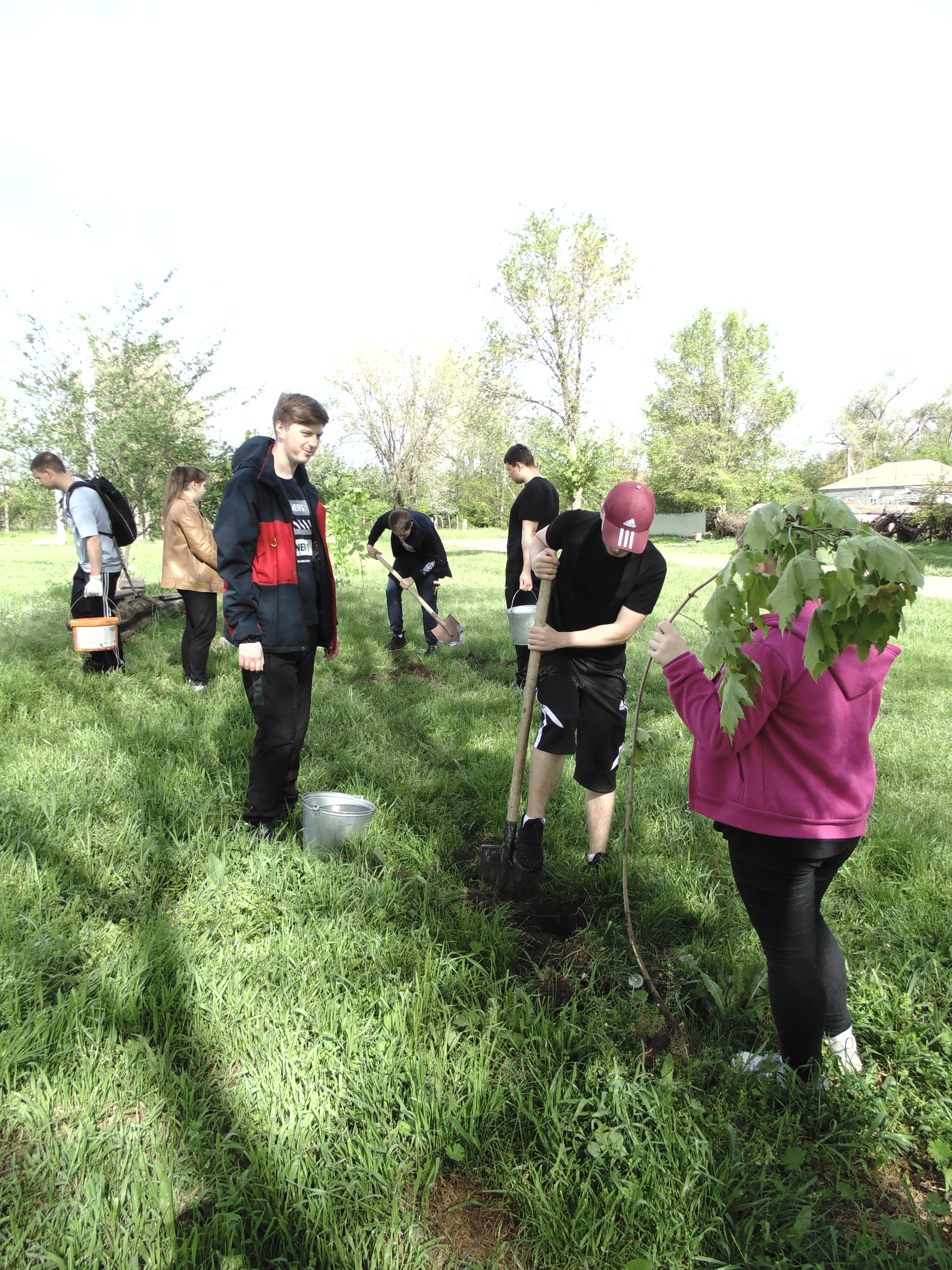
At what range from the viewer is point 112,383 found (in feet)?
32.4

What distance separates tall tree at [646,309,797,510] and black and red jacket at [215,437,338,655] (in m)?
37.9

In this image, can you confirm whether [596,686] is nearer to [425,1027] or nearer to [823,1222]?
[425,1027]

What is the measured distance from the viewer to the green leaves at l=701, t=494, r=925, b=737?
52.7 inches

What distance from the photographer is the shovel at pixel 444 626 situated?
7273 mm

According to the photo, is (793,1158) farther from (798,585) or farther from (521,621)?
(521,621)

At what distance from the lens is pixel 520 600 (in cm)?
580

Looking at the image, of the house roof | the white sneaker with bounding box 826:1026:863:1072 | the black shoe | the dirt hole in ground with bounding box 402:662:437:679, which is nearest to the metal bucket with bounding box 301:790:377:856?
the black shoe

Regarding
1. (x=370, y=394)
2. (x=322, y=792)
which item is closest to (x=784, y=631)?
(x=322, y=792)

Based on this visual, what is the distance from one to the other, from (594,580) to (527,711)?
26.3 inches

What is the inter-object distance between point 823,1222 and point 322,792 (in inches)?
97.3

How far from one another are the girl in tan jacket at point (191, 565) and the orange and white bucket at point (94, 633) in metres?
0.66

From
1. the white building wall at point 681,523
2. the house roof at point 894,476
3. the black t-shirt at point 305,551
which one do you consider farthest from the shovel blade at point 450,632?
the house roof at point 894,476

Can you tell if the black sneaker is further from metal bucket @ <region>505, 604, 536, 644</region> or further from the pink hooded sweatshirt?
metal bucket @ <region>505, 604, 536, 644</region>

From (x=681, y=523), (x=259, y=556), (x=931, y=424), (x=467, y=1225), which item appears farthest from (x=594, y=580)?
(x=931, y=424)
